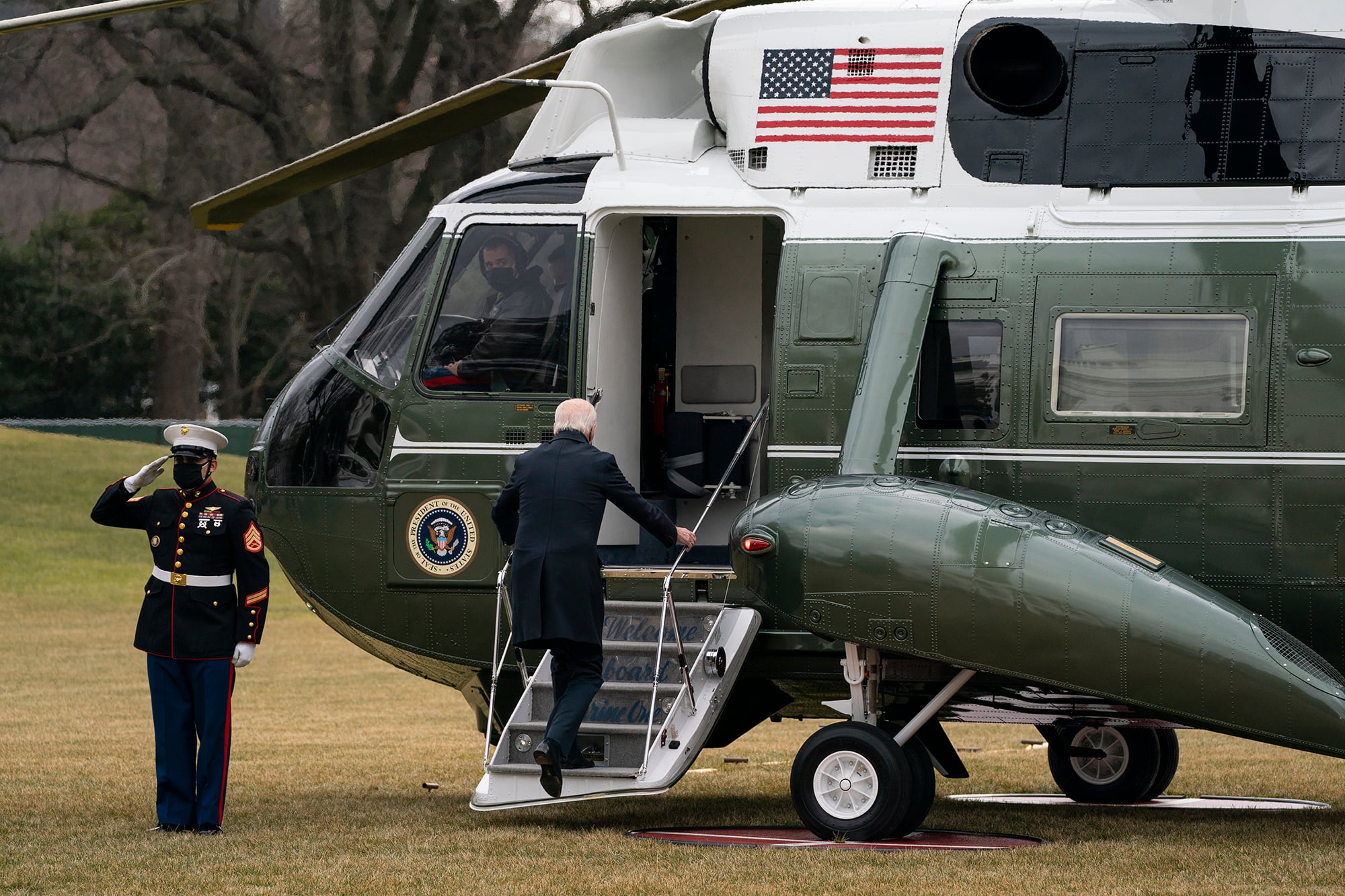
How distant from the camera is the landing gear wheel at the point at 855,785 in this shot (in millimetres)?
7855

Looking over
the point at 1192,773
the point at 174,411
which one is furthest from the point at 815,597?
the point at 174,411

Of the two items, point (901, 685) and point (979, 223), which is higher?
point (979, 223)

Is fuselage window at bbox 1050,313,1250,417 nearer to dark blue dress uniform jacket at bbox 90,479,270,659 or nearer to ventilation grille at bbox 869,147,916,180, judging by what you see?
ventilation grille at bbox 869,147,916,180

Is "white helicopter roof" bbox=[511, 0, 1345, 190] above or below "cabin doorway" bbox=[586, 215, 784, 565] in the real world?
above

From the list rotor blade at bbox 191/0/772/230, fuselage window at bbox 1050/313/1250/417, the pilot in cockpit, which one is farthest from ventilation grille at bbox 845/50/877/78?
the pilot in cockpit

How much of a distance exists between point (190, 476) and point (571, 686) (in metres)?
2.11

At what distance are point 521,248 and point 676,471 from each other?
1.47 m

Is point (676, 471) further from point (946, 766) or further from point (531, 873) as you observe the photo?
point (531, 873)

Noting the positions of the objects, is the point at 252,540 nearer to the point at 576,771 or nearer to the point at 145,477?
the point at 145,477

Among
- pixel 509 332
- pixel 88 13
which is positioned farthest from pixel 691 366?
pixel 88 13

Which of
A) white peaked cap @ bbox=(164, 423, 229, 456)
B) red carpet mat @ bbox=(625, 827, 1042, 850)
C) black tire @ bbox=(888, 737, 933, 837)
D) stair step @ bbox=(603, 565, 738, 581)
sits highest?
white peaked cap @ bbox=(164, 423, 229, 456)

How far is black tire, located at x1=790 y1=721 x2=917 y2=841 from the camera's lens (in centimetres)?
786

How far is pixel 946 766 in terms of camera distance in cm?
910

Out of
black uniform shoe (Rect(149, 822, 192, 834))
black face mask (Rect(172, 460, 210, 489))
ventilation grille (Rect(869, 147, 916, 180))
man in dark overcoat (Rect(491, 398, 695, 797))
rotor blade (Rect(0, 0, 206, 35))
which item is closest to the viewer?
rotor blade (Rect(0, 0, 206, 35))
